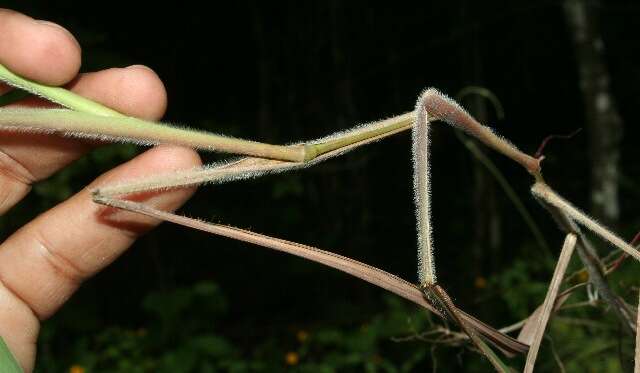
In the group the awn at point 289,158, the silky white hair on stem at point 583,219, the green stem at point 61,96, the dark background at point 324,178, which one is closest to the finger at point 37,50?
the green stem at point 61,96

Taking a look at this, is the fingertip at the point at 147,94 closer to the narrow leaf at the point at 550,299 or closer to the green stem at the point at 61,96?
the green stem at the point at 61,96

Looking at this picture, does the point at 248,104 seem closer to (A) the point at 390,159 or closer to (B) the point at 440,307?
(A) the point at 390,159

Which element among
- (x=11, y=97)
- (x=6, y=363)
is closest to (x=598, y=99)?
(x=11, y=97)

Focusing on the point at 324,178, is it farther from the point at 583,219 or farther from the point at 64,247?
the point at 583,219

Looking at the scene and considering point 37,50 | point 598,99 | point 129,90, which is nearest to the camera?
point 37,50

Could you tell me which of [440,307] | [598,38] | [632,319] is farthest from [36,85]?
[598,38]

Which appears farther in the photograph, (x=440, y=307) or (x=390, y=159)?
(x=390, y=159)
